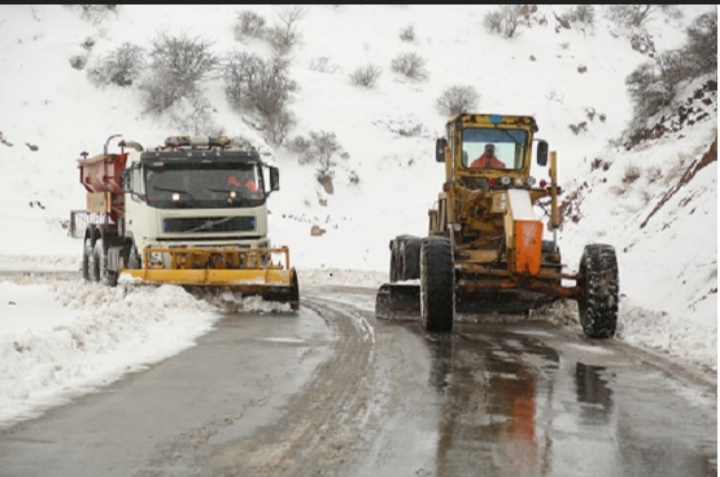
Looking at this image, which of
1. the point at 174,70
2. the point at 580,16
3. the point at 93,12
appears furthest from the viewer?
the point at 580,16

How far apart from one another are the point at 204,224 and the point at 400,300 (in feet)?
15.7

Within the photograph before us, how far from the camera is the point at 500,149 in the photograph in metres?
16.7

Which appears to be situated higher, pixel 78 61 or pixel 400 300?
pixel 78 61

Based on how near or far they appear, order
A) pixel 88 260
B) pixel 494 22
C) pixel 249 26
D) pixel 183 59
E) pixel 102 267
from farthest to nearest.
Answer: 1. pixel 494 22
2. pixel 249 26
3. pixel 183 59
4. pixel 88 260
5. pixel 102 267

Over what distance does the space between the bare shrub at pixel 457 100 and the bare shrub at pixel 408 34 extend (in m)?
10.2

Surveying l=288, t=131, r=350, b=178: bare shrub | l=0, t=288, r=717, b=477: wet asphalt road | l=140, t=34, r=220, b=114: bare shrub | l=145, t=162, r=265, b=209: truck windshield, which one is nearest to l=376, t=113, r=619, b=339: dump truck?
l=0, t=288, r=717, b=477: wet asphalt road

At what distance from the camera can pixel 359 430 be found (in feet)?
24.6

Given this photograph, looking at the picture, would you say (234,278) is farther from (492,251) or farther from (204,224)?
(492,251)

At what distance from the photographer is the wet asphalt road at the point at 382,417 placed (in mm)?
6574

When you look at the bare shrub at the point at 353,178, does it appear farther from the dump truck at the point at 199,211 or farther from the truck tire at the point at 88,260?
the dump truck at the point at 199,211

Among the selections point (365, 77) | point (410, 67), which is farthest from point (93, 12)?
point (410, 67)

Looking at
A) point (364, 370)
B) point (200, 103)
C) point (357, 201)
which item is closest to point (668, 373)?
point (364, 370)

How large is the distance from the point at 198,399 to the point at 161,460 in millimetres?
2226

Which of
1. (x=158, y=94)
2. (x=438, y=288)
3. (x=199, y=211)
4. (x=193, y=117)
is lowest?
(x=438, y=288)
